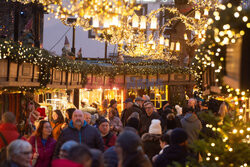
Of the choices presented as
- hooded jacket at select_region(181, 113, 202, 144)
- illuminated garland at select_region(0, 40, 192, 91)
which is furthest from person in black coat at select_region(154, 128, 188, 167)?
illuminated garland at select_region(0, 40, 192, 91)

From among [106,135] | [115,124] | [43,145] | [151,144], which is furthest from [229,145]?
[115,124]

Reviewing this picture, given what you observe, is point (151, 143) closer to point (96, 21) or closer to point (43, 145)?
point (43, 145)

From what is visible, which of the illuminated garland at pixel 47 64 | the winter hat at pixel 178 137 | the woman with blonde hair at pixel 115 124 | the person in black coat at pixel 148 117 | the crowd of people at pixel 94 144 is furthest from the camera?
the person in black coat at pixel 148 117

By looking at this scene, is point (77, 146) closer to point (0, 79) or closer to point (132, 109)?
point (0, 79)

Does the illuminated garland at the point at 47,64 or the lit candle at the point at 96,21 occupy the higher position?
the lit candle at the point at 96,21

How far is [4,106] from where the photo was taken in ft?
50.3

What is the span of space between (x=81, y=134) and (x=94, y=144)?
302 mm

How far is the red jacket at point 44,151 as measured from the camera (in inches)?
346

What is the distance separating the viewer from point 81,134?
861cm

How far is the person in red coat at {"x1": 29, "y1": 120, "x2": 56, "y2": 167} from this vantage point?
8.79m

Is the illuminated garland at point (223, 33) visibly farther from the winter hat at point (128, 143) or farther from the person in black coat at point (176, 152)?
the winter hat at point (128, 143)

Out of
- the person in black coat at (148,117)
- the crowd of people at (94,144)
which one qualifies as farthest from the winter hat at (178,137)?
the person in black coat at (148,117)

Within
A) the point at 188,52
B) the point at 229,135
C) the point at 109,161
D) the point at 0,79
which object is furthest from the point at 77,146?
the point at 188,52

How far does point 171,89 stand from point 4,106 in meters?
15.8
